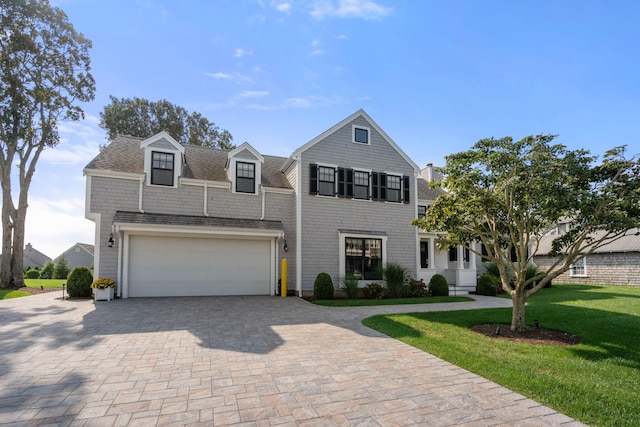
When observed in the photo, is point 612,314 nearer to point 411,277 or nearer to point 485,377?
point 411,277

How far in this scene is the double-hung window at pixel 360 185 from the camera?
15.8 m

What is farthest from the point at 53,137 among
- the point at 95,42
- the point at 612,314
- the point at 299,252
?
the point at 612,314

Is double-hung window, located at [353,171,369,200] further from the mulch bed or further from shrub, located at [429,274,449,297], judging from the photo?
A: the mulch bed

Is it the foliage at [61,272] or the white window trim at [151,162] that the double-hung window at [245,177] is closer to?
the white window trim at [151,162]

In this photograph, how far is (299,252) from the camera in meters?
14.4

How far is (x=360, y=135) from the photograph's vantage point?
52.8 feet

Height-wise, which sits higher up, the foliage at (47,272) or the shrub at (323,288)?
the shrub at (323,288)

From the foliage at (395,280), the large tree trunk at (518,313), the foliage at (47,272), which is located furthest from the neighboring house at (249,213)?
the foliage at (47,272)

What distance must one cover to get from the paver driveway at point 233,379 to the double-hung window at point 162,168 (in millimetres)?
6718

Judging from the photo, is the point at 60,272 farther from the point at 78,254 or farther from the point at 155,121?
the point at 155,121

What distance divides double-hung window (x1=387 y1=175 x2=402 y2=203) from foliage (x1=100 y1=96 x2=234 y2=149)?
1604 centimetres

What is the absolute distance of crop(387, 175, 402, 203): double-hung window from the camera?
53.6 feet

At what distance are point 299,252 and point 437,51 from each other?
350 inches

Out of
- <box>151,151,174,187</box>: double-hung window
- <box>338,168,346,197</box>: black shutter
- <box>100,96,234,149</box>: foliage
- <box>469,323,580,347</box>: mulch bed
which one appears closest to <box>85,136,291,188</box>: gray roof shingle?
<box>151,151,174,187</box>: double-hung window
